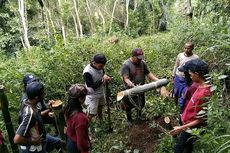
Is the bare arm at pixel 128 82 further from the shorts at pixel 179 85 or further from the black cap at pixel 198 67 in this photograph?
the black cap at pixel 198 67

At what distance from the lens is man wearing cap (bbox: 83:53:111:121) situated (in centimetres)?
571

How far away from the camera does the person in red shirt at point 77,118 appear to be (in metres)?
3.91

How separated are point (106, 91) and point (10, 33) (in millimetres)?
15744

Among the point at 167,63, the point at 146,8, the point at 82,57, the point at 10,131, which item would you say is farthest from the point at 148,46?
the point at 146,8

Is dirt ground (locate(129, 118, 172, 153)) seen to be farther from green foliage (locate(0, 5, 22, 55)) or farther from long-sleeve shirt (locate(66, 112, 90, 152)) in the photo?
green foliage (locate(0, 5, 22, 55))

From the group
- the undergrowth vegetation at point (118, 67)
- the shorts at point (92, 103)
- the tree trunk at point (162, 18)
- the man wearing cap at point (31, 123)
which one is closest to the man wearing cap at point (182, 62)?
the undergrowth vegetation at point (118, 67)

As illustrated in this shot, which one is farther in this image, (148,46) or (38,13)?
(38,13)

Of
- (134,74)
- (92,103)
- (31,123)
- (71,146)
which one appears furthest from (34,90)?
(134,74)

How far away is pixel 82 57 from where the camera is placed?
29.9 feet

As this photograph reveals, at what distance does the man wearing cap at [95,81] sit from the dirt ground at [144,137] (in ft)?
2.92

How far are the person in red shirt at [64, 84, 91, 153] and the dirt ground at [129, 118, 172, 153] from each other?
203cm

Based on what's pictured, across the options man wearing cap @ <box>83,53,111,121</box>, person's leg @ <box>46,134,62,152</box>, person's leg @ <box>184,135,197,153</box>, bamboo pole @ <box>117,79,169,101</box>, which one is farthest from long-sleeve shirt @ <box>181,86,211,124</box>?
man wearing cap @ <box>83,53,111,121</box>

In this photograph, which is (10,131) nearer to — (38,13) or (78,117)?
(78,117)

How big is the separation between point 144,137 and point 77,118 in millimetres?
2553
